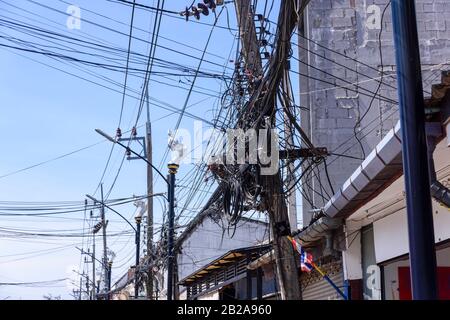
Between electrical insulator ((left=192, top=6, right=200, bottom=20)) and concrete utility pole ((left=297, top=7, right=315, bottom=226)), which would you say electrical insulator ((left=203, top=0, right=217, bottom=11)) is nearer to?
electrical insulator ((left=192, top=6, right=200, bottom=20))

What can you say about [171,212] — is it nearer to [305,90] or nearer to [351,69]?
[305,90]

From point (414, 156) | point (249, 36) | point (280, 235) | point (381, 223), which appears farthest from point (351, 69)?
point (414, 156)

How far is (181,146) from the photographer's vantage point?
15.1m

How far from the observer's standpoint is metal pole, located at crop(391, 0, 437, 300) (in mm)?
4109

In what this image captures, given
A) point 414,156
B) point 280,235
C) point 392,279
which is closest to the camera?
point 414,156

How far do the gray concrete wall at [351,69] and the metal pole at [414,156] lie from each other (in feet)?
36.0

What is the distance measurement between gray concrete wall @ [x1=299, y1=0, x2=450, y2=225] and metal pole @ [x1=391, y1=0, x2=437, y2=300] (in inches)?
432

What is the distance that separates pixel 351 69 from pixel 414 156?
38.9 ft

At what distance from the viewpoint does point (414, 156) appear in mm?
4316

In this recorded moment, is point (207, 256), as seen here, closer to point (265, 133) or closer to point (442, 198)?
point (265, 133)

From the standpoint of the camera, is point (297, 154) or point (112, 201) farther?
point (112, 201)

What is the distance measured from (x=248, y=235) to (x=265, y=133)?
815 inches

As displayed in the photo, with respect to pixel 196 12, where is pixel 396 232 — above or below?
below
